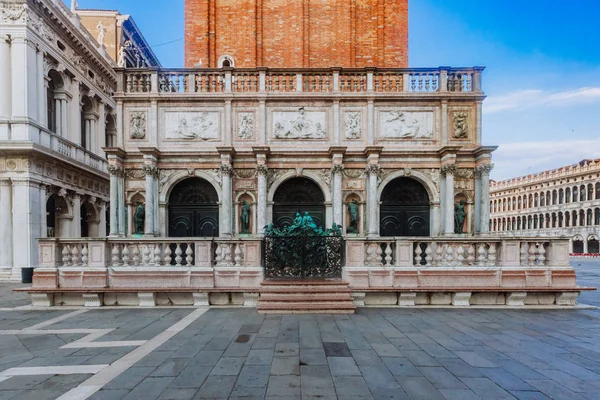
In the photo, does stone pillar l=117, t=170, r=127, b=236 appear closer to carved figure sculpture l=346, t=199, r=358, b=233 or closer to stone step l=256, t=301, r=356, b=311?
stone step l=256, t=301, r=356, b=311

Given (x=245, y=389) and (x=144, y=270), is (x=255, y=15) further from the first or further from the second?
(x=245, y=389)

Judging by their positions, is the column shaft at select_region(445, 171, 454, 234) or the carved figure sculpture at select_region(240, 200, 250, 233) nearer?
the column shaft at select_region(445, 171, 454, 234)

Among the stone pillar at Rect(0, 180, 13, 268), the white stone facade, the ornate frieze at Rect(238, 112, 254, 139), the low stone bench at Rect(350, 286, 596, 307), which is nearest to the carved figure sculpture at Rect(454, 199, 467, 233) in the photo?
the low stone bench at Rect(350, 286, 596, 307)

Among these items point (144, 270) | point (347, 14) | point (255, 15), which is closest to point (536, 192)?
point (347, 14)


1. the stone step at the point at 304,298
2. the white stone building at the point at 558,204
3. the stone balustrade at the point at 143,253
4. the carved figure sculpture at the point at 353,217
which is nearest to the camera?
the stone step at the point at 304,298

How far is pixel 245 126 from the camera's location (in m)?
13.9

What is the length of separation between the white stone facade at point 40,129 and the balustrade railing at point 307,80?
18.4 feet

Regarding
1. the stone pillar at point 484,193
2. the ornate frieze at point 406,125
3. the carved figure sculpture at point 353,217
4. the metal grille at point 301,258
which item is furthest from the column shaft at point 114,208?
the stone pillar at point 484,193

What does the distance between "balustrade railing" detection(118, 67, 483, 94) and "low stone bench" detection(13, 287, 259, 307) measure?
9.18 metres

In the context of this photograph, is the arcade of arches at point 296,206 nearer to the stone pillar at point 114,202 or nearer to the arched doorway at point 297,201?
the arched doorway at point 297,201

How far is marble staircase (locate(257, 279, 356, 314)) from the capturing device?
7395mm

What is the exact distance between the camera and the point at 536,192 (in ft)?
190

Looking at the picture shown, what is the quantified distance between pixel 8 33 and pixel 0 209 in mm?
8375

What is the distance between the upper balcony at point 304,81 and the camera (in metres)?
13.8
